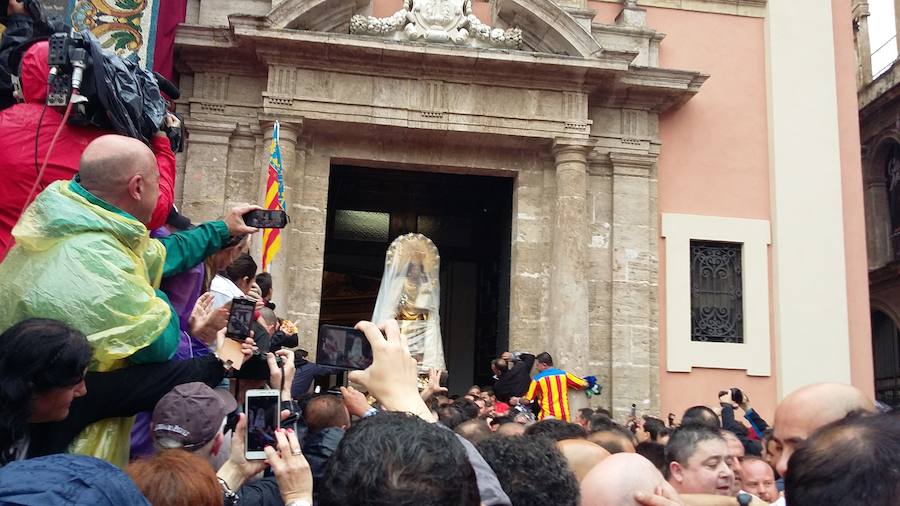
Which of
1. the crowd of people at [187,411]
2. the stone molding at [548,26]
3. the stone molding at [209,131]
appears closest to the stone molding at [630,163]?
the stone molding at [548,26]

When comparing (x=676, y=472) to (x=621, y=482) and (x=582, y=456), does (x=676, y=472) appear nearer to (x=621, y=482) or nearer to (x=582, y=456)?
(x=582, y=456)

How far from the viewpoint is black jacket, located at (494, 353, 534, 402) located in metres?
9.98

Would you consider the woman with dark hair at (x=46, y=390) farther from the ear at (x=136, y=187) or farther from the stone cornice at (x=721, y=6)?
the stone cornice at (x=721, y=6)

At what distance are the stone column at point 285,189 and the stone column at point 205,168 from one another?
1.83 feet

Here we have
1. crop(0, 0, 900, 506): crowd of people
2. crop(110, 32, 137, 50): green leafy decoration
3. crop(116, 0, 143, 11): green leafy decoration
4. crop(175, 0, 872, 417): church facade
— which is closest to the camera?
crop(0, 0, 900, 506): crowd of people

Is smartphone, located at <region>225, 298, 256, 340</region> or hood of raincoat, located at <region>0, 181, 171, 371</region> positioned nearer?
hood of raincoat, located at <region>0, 181, 171, 371</region>

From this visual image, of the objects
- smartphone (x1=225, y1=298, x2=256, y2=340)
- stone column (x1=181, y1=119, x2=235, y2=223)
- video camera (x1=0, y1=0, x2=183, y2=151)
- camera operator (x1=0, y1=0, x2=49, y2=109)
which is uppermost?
stone column (x1=181, y1=119, x2=235, y2=223)

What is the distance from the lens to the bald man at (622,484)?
2.50 m

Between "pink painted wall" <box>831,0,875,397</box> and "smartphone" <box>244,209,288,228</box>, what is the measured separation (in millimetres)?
10397

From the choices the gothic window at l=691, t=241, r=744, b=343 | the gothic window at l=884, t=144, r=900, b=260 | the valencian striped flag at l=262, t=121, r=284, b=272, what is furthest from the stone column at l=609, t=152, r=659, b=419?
the gothic window at l=884, t=144, r=900, b=260

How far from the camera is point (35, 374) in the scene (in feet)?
8.19

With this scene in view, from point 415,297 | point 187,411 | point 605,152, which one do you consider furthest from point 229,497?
point 605,152

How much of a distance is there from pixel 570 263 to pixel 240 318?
8.18 m

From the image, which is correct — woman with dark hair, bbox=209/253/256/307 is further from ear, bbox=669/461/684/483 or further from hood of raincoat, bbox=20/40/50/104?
ear, bbox=669/461/684/483
